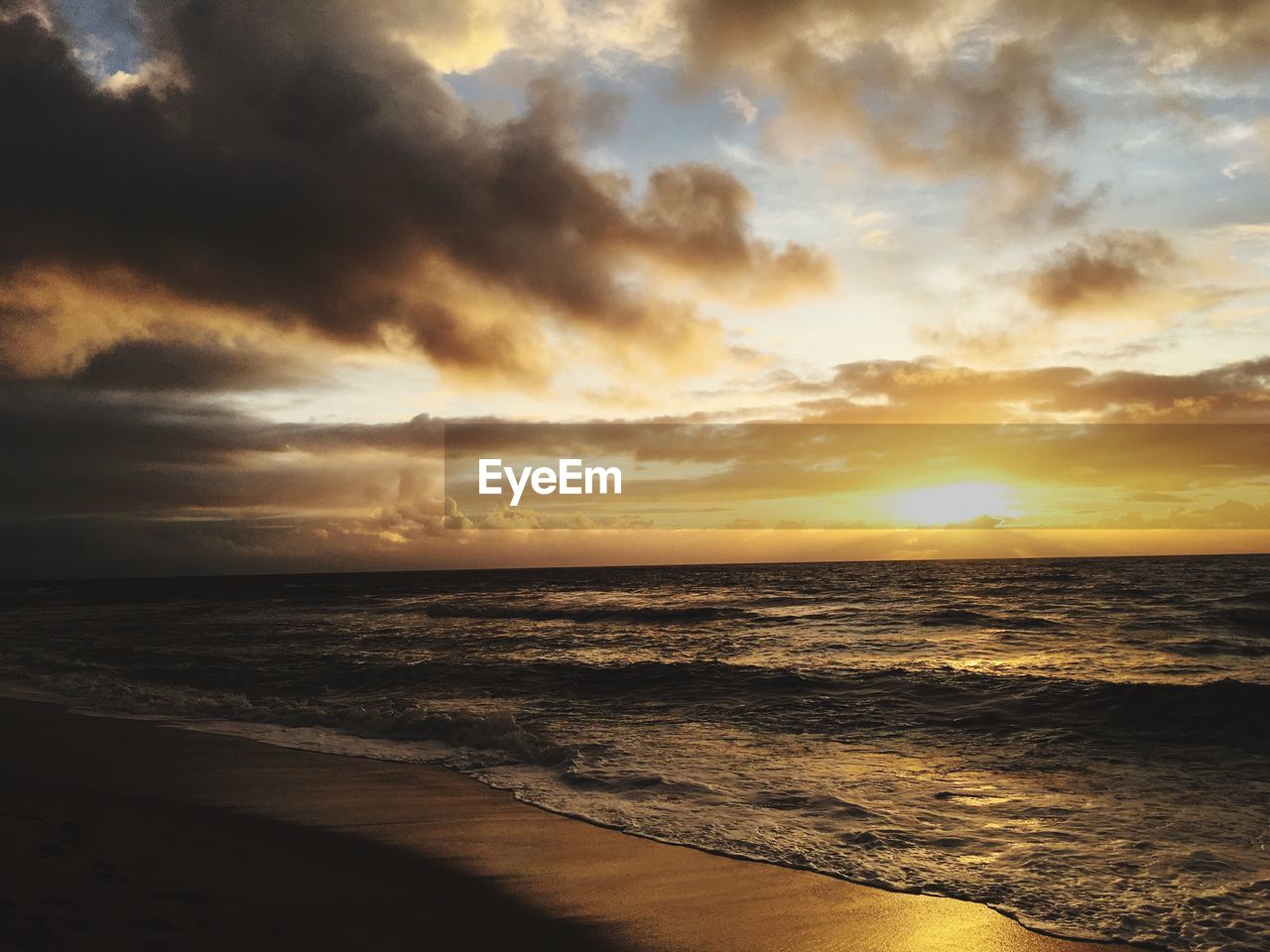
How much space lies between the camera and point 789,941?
17.3 ft

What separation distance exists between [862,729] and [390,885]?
9.40 m

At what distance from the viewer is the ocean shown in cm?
676

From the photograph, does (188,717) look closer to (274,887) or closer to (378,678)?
(378,678)

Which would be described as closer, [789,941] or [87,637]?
[789,941]

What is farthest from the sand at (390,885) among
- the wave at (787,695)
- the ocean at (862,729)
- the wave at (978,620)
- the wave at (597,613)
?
the wave at (597,613)

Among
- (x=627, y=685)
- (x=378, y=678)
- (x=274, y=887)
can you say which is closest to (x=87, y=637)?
(x=378, y=678)

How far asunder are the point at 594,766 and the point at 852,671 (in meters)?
10.6

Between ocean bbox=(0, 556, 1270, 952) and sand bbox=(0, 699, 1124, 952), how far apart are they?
0.64 m

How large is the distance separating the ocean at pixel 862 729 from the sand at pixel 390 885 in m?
0.64

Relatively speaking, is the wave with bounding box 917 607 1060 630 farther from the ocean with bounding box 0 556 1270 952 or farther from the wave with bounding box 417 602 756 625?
the wave with bounding box 417 602 756 625

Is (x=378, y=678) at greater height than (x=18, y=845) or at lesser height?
lesser

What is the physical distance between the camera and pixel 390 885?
6133 millimetres

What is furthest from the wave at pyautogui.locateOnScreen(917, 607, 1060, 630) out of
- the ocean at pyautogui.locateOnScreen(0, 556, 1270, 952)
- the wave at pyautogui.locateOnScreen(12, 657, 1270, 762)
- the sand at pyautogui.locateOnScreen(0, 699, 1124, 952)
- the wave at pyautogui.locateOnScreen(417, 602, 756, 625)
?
the sand at pyautogui.locateOnScreen(0, 699, 1124, 952)

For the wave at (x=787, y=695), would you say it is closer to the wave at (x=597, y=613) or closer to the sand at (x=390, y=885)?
the sand at (x=390, y=885)
